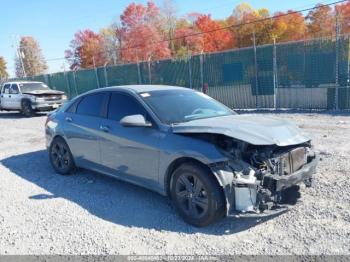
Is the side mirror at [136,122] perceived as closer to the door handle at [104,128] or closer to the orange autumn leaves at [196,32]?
the door handle at [104,128]

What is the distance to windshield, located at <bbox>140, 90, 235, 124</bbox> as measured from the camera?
456cm

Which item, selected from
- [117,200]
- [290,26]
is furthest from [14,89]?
[290,26]

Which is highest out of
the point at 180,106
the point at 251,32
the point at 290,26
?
the point at 290,26

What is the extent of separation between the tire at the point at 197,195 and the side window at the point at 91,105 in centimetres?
205

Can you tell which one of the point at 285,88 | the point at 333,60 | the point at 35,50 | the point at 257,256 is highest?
the point at 35,50

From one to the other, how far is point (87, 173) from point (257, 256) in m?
3.88

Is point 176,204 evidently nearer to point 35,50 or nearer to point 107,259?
point 107,259

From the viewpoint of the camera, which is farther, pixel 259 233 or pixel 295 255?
pixel 259 233

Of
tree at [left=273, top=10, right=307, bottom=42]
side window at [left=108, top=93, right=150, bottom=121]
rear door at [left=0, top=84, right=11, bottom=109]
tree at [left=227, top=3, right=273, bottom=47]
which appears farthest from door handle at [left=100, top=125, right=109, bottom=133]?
tree at [left=273, top=10, right=307, bottom=42]

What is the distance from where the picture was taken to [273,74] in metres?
12.7

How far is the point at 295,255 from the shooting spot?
323 cm

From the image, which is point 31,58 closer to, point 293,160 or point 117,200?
point 117,200

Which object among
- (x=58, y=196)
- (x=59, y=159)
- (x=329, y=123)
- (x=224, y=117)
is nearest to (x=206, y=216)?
(x=224, y=117)

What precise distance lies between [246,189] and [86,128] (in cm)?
301
